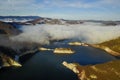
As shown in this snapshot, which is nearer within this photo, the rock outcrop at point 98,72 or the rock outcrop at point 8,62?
the rock outcrop at point 98,72

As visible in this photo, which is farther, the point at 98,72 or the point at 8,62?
the point at 8,62

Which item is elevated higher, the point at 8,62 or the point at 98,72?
the point at 98,72

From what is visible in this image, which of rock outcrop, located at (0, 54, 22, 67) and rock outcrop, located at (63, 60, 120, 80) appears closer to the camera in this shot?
rock outcrop, located at (63, 60, 120, 80)

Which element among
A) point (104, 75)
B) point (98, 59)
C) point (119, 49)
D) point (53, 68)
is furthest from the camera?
point (119, 49)

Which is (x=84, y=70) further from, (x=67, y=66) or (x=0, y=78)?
(x=0, y=78)

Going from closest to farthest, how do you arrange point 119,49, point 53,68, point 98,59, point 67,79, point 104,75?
point 67,79 → point 104,75 → point 53,68 → point 98,59 → point 119,49

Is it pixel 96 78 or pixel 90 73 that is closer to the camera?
pixel 96 78

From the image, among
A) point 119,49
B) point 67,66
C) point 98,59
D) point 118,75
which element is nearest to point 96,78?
point 118,75
